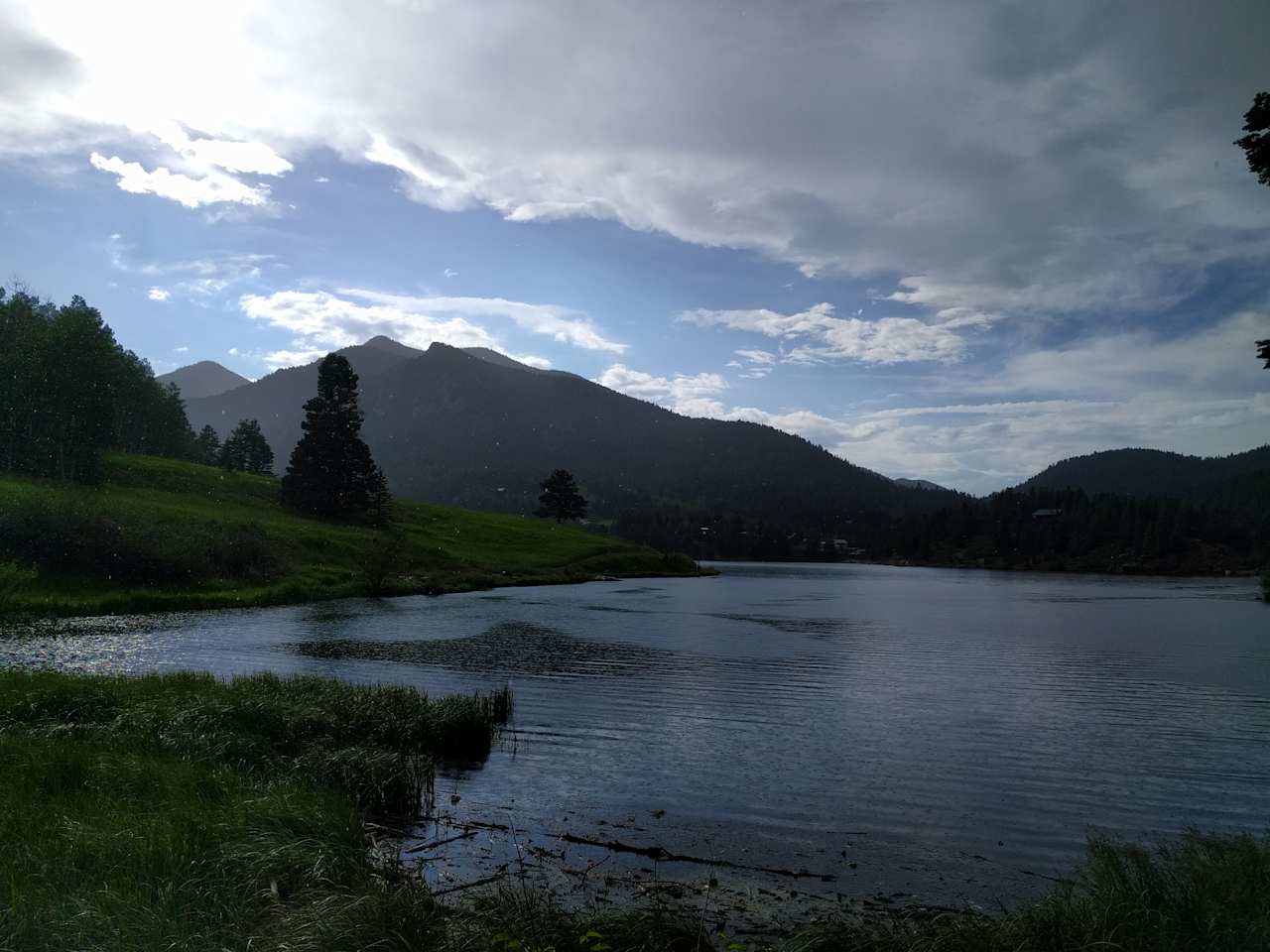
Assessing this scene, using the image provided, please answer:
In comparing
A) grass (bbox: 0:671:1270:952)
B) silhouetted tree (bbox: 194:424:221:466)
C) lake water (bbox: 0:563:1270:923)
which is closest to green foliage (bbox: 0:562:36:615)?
lake water (bbox: 0:563:1270:923)

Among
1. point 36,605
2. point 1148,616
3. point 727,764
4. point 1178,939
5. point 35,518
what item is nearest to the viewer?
point 1178,939

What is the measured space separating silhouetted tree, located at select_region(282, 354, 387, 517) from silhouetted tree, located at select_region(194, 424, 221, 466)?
196 ft

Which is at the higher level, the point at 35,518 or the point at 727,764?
the point at 35,518

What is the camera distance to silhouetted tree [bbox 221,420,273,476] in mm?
152750

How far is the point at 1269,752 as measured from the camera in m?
23.0

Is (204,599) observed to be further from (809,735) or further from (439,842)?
(439,842)

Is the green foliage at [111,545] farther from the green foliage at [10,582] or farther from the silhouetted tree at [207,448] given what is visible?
the silhouetted tree at [207,448]

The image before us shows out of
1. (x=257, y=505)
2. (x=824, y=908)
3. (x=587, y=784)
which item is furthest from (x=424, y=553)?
(x=824, y=908)

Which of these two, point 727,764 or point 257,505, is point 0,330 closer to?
point 257,505

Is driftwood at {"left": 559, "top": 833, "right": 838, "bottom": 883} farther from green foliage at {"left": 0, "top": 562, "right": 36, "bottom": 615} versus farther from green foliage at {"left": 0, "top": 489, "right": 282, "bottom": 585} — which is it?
green foliage at {"left": 0, "top": 489, "right": 282, "bottom": 585}

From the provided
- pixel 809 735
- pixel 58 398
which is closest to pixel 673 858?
pixel 809 735

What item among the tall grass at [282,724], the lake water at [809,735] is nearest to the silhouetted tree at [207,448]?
the lake water at [809,735]

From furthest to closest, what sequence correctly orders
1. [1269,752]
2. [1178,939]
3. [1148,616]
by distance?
1. [1148,616]
2. [1269,752]
3. [1178,939]

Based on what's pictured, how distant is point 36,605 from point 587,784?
138ft
